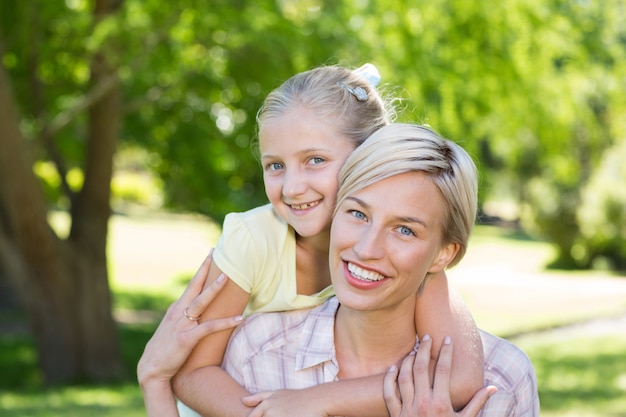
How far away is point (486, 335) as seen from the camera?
8.55 feet

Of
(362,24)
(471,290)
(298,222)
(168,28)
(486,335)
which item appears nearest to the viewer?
(486,335)

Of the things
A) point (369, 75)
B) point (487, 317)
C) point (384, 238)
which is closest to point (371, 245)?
point (384, 238)

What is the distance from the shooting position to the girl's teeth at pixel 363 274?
92.1 inches

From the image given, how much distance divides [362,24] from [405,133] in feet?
25.0

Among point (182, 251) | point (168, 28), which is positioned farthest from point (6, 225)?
point (182, 251)

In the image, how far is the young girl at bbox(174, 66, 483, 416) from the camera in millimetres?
2588

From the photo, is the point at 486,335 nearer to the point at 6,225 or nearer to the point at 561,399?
the point at 561,399

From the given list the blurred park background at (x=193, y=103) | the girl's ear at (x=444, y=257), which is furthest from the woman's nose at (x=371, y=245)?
the blurred park background at (x=193, y=103)

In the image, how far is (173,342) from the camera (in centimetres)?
264

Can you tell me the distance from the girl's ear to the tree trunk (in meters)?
7.67

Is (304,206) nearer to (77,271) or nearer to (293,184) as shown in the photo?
(293,184)

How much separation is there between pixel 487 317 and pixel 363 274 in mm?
16573

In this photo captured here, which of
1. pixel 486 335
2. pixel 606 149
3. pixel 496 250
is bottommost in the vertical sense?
pixel 496 250

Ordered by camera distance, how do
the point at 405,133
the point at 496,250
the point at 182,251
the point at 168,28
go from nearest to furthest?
the point at 405,133 → the point at 168,28 → the point at 182,251 → the point at 496,250
